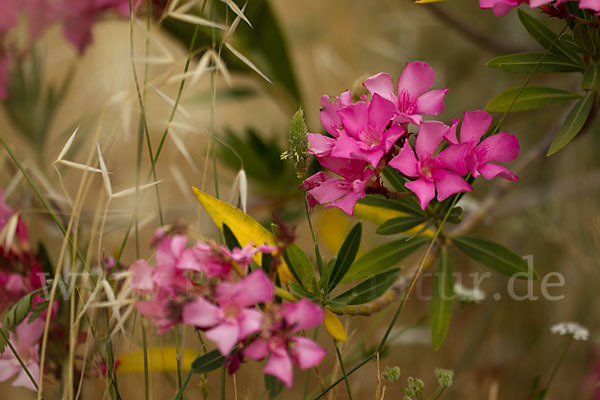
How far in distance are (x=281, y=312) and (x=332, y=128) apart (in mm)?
168

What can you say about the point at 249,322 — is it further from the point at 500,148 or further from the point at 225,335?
the point at 500,148

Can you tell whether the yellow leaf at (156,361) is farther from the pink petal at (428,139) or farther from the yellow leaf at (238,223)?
the pink petal at (428,139)

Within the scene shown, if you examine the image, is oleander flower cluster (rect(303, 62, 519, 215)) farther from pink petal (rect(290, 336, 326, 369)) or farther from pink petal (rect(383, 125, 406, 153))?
pink petal (rect(290, 336, 326, 369))

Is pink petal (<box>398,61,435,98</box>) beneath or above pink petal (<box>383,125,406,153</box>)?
above

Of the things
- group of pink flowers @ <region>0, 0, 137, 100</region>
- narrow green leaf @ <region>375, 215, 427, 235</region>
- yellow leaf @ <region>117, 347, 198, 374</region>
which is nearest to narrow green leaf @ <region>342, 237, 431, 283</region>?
narrow green leaf @ <region>375, 215, 427, 235</region>

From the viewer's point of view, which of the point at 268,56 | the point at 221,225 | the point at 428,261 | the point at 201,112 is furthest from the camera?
the point at 201,112

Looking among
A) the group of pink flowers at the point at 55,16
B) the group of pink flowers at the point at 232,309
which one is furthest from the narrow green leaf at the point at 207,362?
the group of pink flowers at the point at 55,16

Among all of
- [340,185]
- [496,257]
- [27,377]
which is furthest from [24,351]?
[496,257]

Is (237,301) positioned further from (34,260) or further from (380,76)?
(34,260)

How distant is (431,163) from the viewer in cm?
46

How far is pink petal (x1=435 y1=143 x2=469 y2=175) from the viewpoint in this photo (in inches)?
18.0

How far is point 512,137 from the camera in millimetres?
463

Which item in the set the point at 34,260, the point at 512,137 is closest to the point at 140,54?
the point at 34,260

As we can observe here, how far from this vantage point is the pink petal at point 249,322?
376mm
